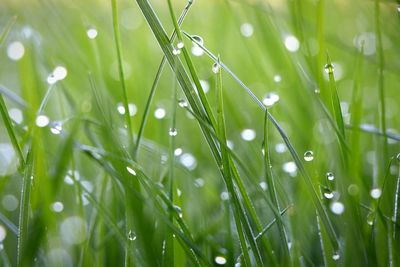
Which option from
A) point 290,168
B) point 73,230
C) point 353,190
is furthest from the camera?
point 290,168

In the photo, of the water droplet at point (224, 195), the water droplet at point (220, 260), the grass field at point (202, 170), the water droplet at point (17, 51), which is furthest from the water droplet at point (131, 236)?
the water droplet at point (17, 51)

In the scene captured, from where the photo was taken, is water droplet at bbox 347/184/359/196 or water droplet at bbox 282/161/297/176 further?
water droplet at bbox 282/161/297/176

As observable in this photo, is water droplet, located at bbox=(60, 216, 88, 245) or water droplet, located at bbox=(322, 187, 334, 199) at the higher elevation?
water droplet, located at bbox=(322, 187, 334, 199)

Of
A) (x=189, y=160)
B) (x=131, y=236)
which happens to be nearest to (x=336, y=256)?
(x=131, y=236)

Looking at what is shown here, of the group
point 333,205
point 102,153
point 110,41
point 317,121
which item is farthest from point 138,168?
point 110,41

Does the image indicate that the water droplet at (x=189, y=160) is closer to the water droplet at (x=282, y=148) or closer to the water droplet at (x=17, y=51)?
the water droplet at (x=282, y=148)

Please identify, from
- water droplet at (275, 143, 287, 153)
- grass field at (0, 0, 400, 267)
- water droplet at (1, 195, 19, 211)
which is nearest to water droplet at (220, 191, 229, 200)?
grass field at (0, 0, 400, 267)

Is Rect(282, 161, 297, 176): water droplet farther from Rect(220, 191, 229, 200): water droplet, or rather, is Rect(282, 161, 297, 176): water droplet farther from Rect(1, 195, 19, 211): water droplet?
Rect(1, 195, 19, 211): water droplet

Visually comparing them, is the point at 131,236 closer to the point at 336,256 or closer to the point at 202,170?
the point at 336,256
